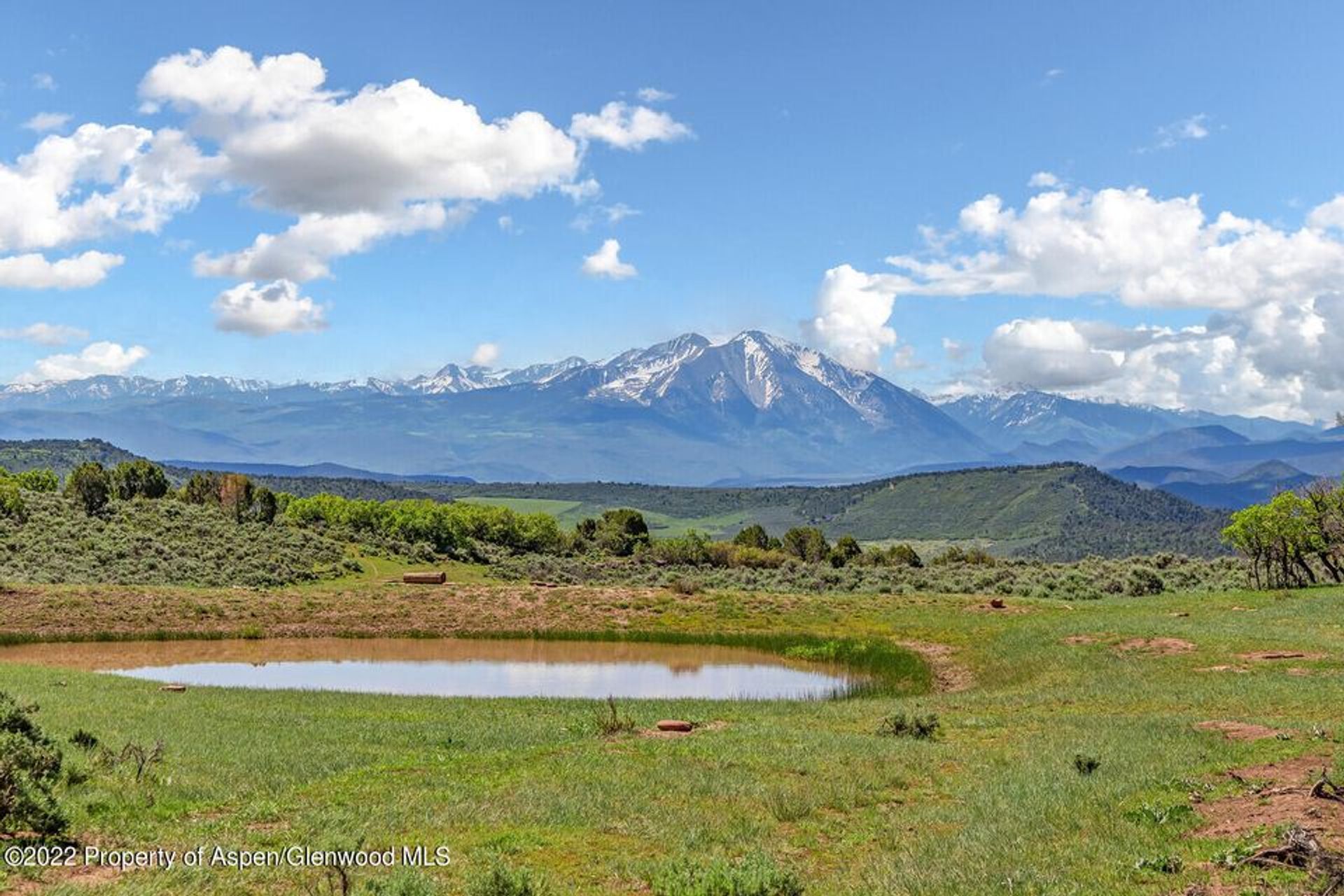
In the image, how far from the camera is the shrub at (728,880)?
1105cm

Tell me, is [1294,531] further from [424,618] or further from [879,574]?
[424,618]

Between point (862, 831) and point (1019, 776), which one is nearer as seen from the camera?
point (862, 831)

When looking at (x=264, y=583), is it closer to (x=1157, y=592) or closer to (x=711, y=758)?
(x=711, y=758)

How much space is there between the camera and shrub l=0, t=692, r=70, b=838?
12.9 m

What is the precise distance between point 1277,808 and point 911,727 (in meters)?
12.6

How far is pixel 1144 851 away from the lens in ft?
39.0

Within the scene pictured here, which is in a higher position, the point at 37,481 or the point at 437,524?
the point at 37,481

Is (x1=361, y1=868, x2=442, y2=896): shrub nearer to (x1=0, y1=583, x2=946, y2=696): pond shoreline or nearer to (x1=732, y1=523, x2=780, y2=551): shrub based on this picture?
(x1=0, y1=583, x2=946, y2=696): pond shoreline

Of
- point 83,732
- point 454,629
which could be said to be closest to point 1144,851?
point 83,732

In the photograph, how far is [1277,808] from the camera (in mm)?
12977

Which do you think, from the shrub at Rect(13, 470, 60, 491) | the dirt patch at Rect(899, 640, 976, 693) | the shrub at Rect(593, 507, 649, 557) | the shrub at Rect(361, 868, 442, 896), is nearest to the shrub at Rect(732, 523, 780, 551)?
the shrub at Rect(593, 507, 649, 557)

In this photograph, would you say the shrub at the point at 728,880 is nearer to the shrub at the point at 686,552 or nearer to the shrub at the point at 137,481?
the shrub at the point at 686,552

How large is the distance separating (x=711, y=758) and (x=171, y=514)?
94.2m

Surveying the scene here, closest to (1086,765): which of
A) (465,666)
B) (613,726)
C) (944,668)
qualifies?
(613,726)
